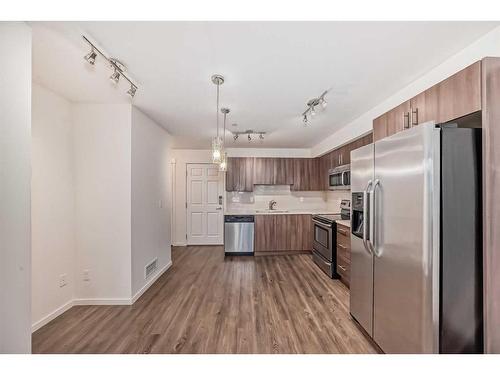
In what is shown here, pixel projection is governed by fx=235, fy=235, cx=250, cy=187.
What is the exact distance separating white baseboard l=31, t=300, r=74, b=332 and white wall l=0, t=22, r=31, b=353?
131 centimetres

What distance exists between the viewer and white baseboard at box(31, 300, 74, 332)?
2.31 metres

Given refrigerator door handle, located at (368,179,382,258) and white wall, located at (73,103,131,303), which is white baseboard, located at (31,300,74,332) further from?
refrigerator door handle, located at (368,179,382,258)

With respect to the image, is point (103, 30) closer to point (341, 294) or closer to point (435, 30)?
point (435, 30)

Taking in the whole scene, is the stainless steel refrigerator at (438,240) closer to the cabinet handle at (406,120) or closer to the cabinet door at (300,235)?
the cabinet handle at (406,120)

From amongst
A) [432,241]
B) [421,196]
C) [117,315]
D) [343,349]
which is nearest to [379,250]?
[432,241]

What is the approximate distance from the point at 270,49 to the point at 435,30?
1.08m

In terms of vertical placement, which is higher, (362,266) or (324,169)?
(324,169)

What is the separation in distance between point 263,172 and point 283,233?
1.50m

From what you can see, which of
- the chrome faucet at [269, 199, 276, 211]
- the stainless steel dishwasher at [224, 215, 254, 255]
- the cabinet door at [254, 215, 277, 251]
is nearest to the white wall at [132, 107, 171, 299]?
the stainless steel dishwasher at [224, 215, 254, 255]

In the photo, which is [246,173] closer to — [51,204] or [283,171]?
[283,171]

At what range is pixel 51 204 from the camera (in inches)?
99.2

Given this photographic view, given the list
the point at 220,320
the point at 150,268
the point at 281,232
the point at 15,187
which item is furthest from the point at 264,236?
the point at 15,187

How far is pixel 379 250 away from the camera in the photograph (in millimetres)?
1838

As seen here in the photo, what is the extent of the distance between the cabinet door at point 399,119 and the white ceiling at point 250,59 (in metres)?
0.33
